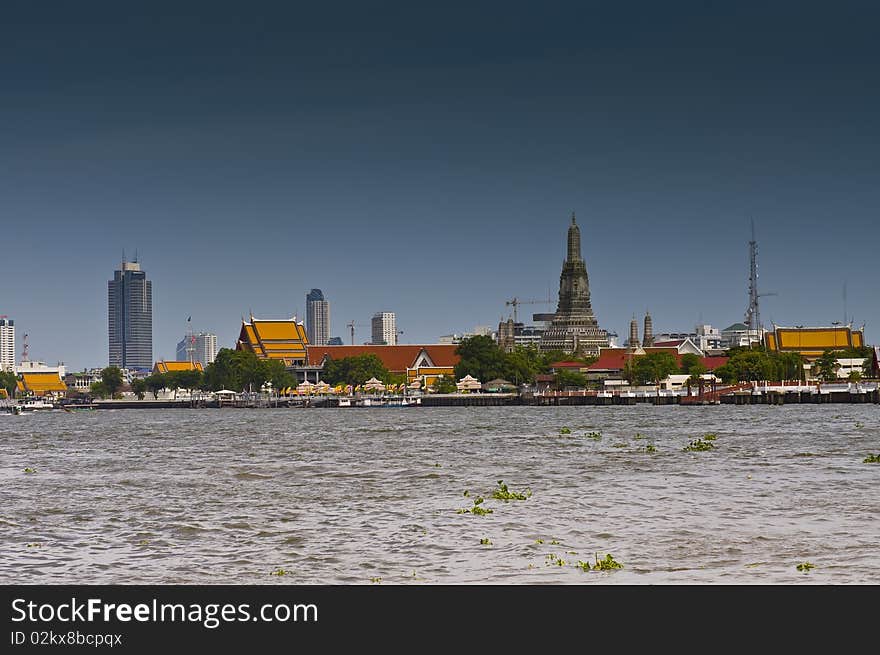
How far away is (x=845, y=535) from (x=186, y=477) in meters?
21.2

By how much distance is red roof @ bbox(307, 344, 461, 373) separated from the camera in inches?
7392

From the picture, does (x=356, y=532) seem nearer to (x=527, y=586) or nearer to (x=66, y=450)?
(x=527, y=586)

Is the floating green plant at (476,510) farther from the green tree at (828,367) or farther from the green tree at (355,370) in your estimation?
the green tree at (355,370)

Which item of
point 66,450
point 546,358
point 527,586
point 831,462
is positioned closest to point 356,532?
point 527,586

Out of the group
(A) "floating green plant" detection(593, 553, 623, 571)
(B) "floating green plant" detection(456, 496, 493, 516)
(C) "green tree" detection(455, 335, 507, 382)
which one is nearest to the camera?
(A) "floating green plant" detection(593, 553, 623, 571)

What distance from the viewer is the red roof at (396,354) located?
187750 mm

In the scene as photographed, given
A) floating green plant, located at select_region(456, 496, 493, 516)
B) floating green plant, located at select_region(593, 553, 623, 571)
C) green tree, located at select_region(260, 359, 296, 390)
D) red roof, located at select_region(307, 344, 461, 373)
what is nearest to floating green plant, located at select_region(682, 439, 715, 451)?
floating green plant, located at select_region(456, 496, 493, 516)

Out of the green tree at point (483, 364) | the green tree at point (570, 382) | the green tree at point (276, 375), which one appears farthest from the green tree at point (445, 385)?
the green tree at point (276, 375)

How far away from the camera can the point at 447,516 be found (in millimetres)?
25359

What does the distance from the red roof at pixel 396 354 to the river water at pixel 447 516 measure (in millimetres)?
137853

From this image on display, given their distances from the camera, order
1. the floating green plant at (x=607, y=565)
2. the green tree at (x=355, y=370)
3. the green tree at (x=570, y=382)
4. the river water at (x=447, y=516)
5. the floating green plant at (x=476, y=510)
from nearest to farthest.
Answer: the floating green plant at (x=607, y=565)
the river water at (x=447, y=516)
the floating green plant at (x=476, y=510)
the green tree at (x=570, y=382)
the green tree at (x=355, y=370)

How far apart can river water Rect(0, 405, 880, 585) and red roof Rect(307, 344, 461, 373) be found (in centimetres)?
13785

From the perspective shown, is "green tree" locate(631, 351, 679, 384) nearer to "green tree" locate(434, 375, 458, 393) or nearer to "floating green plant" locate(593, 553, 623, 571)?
"green tree" locate(434, 375, 458, 393)
